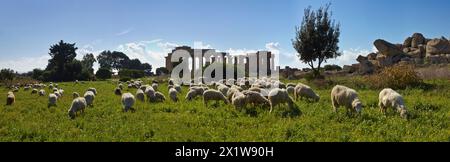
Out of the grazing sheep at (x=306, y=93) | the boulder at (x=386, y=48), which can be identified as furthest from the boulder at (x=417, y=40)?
the grazing sheep at (x=306, y=93)

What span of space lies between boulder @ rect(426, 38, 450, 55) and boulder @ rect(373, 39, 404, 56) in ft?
13.1

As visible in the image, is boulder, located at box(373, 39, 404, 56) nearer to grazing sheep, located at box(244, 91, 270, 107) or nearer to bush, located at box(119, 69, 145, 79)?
grazing sheep, located at box(244, 91, 270, 107)

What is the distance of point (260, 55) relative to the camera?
69812mm

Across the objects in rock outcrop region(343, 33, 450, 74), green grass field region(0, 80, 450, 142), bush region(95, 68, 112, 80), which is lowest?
green grass field region(0, 80, 450, 142)

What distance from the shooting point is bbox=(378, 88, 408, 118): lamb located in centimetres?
1463

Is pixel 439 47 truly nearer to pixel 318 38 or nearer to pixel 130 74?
pixel 318 38

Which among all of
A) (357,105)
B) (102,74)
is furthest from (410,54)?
(102,74)

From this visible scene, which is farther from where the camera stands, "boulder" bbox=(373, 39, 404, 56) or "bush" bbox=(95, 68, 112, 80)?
"bush" bbox=(95, 68, 112, 80)

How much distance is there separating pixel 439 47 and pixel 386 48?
22.3 feet

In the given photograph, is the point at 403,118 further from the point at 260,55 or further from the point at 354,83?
the point at 260,55

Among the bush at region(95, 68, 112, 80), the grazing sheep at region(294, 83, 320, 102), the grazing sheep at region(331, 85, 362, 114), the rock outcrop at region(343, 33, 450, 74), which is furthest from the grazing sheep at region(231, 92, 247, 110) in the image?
the bush at region(95, 68, 112, 80)
